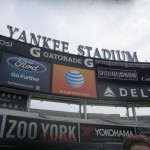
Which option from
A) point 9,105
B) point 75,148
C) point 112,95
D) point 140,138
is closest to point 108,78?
point 112,95

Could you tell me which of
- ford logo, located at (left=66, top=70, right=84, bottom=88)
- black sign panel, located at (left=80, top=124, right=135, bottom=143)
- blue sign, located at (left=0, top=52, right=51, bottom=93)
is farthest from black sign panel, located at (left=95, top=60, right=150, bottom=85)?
black sign panel, located at (left=80, top=124, right=135, bottom=143)

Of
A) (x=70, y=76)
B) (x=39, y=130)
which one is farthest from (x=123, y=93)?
(x=39, y=130)

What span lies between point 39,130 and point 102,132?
385cm

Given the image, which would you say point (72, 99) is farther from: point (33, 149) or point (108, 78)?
point (33, 149)

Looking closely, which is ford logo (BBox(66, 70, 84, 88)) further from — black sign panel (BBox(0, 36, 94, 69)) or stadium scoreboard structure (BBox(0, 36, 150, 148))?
black sign panel (BBox(0, 36, 94, 69))

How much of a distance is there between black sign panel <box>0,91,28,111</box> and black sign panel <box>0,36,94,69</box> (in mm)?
3067

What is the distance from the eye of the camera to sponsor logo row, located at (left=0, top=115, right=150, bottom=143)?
10.5 m

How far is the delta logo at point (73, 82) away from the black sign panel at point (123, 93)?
75 centimetres

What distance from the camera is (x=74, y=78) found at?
57.7 ft

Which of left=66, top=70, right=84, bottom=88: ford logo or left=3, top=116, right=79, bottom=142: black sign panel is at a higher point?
left=66, top=70, right=84, bottom=88: ford logo

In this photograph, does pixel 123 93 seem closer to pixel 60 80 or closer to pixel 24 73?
pixel 60 80

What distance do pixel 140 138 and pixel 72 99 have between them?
50.3 feet

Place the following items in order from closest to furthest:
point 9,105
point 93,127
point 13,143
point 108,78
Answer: point 13,143, point 93,127, point 9,105, point 108,78

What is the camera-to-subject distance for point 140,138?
1.69 m
